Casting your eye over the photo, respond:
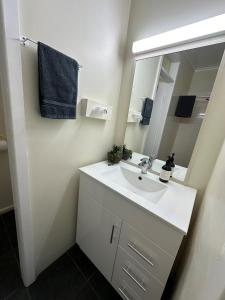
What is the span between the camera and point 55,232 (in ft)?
3.85

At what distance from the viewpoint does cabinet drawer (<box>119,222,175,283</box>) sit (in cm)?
73

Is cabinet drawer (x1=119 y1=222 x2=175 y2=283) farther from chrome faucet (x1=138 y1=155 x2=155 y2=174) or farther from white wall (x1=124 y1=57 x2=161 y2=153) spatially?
white wall (x1=124 y1=57 x2=161 y2=153)

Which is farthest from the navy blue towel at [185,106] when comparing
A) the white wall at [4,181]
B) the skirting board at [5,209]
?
the skirting board at [5,209]

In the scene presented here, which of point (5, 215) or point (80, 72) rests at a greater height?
point (80, 72)

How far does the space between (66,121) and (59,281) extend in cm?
129

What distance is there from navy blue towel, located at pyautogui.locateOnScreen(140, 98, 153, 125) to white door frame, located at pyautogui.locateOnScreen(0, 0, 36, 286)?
963 mm

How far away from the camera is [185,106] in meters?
1.06

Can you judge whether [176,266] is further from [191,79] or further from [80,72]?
[80,72]

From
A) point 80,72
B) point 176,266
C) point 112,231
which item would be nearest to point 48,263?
Answer: point 112,231

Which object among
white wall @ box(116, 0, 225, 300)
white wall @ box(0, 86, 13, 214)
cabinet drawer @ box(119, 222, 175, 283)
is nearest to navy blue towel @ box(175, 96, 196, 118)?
white wall @ box(116, 0, 225, 300)

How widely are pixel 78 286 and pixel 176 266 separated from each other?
819 millimetres

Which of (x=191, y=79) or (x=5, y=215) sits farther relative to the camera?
(x=5, y=215)

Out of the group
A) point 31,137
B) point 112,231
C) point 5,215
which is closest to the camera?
point 31,137

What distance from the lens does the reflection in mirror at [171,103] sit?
0.96 m
